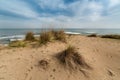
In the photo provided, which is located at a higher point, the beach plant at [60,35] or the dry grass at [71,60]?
the beach plant at [60,35]

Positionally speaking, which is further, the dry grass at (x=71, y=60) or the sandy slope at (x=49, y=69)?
the dry grass at (x=71, y=60)

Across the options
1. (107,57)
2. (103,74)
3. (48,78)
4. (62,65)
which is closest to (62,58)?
(62,65)

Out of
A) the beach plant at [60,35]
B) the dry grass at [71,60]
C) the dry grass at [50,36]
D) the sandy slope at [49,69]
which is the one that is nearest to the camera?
the sandy slope at [49,69]

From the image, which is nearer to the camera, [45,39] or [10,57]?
[10,57]

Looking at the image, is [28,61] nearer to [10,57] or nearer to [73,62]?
[10,57]

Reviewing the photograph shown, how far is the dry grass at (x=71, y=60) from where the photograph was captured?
324 centimetres

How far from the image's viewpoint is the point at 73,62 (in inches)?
130

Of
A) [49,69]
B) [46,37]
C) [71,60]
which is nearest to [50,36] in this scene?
[46,37]

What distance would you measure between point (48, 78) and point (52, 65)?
0.51 metres

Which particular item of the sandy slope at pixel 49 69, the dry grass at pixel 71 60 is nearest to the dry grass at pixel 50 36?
the sandy slope at pixel 49 69

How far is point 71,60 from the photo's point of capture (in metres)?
3.33

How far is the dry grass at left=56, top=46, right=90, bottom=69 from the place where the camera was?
324cm

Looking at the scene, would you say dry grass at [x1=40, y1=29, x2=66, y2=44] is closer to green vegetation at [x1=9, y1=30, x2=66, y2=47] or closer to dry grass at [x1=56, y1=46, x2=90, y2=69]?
green vegetation at [x1=9, y1=30, x2=66, y2=47]

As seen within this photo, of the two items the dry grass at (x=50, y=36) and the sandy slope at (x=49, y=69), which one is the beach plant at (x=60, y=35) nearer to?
the dry grass at (x=50, y=36)
